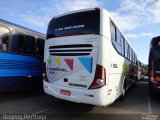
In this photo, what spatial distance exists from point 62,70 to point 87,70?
976 mm

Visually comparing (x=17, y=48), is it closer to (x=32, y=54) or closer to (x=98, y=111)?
(x=32, y=54)

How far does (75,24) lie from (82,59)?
4.02ft

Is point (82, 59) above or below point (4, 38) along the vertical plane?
below

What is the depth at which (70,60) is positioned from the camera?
6227mm

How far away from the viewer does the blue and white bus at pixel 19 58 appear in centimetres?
724

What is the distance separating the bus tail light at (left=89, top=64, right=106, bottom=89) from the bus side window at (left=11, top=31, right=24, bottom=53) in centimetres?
360

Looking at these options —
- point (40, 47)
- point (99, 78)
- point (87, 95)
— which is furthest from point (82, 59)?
point (40, 47)

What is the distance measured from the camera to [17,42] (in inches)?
308

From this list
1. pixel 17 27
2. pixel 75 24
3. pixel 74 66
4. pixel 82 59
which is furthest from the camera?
pixel 17 27

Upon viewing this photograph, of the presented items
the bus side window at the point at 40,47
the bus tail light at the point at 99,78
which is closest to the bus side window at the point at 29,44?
the bus side window at the point at 40,47

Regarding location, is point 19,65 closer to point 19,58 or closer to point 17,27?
point 19,58

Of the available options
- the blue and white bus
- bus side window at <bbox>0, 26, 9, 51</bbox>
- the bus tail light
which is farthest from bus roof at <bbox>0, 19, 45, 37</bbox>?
the bus tail light

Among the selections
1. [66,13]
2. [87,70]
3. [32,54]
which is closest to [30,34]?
[32,54]

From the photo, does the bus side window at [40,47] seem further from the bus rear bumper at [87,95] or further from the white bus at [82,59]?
the bus rear bumper at [87,95]
